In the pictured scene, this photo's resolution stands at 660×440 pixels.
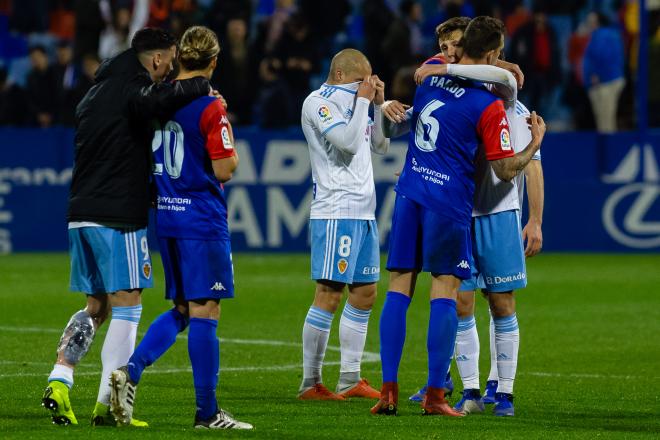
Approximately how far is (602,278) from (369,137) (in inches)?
326

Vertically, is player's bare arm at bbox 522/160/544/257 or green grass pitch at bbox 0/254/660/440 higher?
player's bare arm at bbox 522/160/544/257

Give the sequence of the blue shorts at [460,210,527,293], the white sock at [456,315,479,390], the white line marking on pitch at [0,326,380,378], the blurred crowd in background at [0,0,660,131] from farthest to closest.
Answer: the blurred crowd in background at [0,0,660,131]
the white line marking on pitch at [0,326,380,378]
the white sock at [456,315,479,390]
the blue shorts at [460,210,527,293]

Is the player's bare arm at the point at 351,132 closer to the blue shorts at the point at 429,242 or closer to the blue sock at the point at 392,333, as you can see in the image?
the blue shorts at the point at 429,242

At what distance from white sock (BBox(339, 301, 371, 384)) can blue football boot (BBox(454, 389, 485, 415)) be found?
0.88 meters

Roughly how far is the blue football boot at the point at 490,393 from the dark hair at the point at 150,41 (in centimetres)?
271

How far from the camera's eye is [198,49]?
6.90 metres

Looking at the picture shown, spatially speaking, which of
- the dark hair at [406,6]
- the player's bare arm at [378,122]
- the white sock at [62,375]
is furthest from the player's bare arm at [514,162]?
the dark hair at [406,6]

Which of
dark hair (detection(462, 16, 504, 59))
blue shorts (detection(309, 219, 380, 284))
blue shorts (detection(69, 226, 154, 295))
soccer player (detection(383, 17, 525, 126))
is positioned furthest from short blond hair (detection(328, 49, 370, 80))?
blue shorts (detection(69, 226, 154, 295))

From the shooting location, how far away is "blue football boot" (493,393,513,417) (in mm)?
7672

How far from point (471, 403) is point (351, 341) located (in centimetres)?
104

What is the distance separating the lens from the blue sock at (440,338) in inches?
291

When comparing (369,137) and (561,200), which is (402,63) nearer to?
(561,200)

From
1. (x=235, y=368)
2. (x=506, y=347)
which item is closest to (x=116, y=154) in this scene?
(x=506, y=347)

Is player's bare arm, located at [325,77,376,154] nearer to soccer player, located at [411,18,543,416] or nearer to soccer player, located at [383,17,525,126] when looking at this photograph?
soccer player, located at [383,17,525,126]
